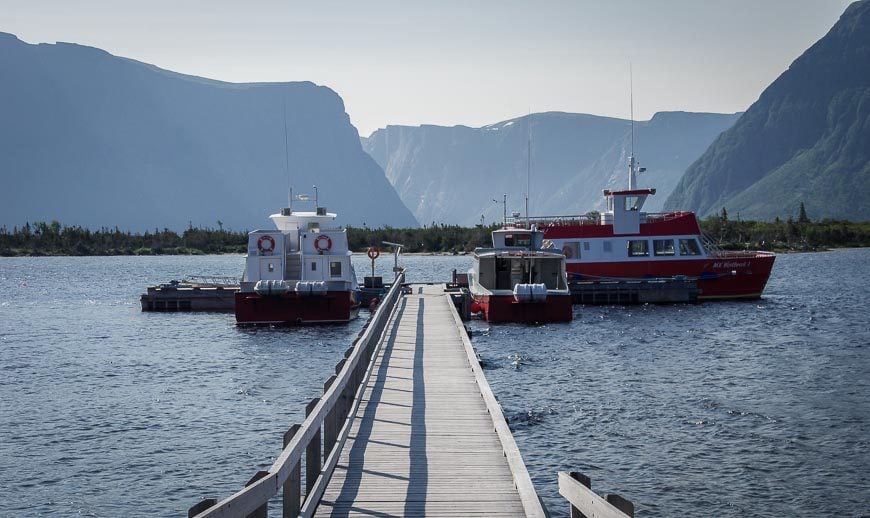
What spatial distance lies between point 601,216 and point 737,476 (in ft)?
134

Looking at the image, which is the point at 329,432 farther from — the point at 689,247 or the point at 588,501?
the point at 689,247

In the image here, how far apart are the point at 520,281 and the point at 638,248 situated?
40.8ft

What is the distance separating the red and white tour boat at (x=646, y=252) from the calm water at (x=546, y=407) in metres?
7.49

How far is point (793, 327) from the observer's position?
149 ft

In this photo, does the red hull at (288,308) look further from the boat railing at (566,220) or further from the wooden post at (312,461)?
the wooden post at (312,461)

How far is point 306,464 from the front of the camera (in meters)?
12.7

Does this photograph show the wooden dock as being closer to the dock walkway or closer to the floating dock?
the dock walkway

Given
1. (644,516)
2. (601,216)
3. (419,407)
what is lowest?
(644,516)

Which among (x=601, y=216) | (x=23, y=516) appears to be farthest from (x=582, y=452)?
(x=601, y=216)

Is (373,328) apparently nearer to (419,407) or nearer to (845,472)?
(419,407)

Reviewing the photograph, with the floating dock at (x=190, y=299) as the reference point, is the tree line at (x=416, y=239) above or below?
above

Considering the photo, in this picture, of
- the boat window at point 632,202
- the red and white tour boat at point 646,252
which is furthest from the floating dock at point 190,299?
the boat window at point 632,202

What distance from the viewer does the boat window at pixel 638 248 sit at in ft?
190

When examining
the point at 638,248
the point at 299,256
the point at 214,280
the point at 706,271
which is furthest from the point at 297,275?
the point at 706,271
